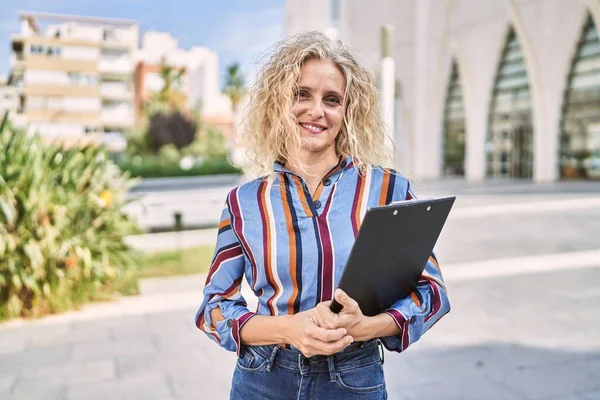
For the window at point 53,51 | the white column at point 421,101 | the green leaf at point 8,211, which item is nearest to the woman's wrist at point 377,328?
the green leaf at point 8,211

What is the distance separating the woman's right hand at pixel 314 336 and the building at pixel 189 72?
82.1 m

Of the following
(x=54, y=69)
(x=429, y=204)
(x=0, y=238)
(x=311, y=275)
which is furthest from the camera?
(x=54, y=69)

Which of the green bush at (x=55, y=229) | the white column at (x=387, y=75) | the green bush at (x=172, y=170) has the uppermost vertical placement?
the white column at (x=387, y=75)

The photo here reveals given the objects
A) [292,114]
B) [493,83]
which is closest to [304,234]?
[292,114]

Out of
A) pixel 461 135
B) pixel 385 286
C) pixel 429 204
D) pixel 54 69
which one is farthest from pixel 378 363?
pixel 54 69

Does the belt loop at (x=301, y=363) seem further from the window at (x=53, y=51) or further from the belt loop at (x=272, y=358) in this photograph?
the window at (x=53, y=51)

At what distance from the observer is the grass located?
8.83 metres

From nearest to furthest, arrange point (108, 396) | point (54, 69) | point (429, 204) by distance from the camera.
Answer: point (429, 204)
point (108, 396)
point (54, 69)

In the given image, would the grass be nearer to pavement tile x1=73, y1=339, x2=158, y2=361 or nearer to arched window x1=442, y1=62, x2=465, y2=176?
pavement tile x1=73, y1=339, x2=158, y2=361

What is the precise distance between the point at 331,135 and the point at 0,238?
206 inches

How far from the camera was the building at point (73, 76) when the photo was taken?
231 feet

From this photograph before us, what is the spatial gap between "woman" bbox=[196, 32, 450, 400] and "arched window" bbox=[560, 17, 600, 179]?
26851 millimetres

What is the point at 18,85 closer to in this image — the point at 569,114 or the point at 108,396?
the point at 569,114

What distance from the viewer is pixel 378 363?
1.83 m
